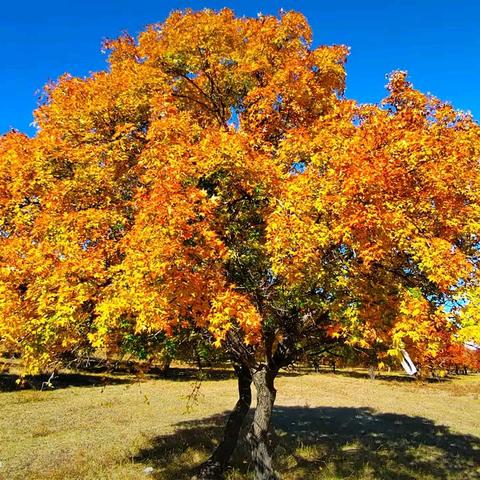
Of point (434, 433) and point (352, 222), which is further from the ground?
point (352, 222)

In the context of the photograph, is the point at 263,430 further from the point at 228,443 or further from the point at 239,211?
the point at 239,211

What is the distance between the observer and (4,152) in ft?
46.8

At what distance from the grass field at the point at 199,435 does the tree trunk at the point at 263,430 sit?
8.46 feet

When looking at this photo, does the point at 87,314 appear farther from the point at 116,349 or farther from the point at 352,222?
the point at 352,222

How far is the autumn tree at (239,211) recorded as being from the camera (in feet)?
32.2

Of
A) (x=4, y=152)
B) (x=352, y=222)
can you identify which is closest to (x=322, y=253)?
(x=352, y=222)

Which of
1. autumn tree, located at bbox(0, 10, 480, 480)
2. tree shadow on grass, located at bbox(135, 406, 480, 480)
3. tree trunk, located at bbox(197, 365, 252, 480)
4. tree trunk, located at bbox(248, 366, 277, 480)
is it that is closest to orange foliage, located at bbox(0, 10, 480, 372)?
autumn tree, located at bbox(0, 10, 480, 480)

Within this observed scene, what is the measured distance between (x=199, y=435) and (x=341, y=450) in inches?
294

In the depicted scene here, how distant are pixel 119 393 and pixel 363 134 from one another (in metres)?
35.5

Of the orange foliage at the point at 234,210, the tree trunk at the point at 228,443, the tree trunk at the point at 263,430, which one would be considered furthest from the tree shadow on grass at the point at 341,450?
the orange foliage at the point at 234,210

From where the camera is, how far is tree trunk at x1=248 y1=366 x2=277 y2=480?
13.8 meters

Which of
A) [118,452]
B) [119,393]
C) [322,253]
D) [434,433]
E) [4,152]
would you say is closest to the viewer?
[322,253]

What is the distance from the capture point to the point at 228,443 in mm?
16578

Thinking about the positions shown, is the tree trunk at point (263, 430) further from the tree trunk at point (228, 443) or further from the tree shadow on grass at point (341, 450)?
the tree shadow on grass at point (341, 450)
